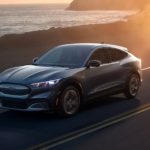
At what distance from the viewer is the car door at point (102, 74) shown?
1251 centimetres

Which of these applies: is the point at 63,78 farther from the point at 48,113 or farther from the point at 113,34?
the point at 113,34

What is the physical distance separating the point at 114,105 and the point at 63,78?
198 centimetres

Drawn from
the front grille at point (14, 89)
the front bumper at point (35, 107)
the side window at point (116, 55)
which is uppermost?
the side window at point (116, 55)

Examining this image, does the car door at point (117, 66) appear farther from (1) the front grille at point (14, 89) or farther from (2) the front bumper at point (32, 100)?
(1) the front grille at point (14, 89)

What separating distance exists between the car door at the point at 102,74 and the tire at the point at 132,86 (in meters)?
0.57

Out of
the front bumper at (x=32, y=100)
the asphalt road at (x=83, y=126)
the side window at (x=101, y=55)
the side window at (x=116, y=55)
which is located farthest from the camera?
the side window at (x=116, y=55)

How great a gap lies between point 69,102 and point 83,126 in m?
1.09

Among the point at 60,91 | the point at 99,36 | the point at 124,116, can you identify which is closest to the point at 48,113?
the point at 60,91

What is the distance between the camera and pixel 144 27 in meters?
46.5

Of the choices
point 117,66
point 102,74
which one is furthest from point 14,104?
point 117,66

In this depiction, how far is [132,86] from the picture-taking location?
1420cm

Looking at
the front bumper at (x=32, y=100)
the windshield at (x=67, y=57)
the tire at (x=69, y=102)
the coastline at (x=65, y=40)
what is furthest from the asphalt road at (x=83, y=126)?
the coastline at (x=65, y=40)

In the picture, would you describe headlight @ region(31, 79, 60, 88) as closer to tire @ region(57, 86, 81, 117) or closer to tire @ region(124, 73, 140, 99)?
tire @ region(57, 86, 81, 117)

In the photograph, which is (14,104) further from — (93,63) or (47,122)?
(93,63)
